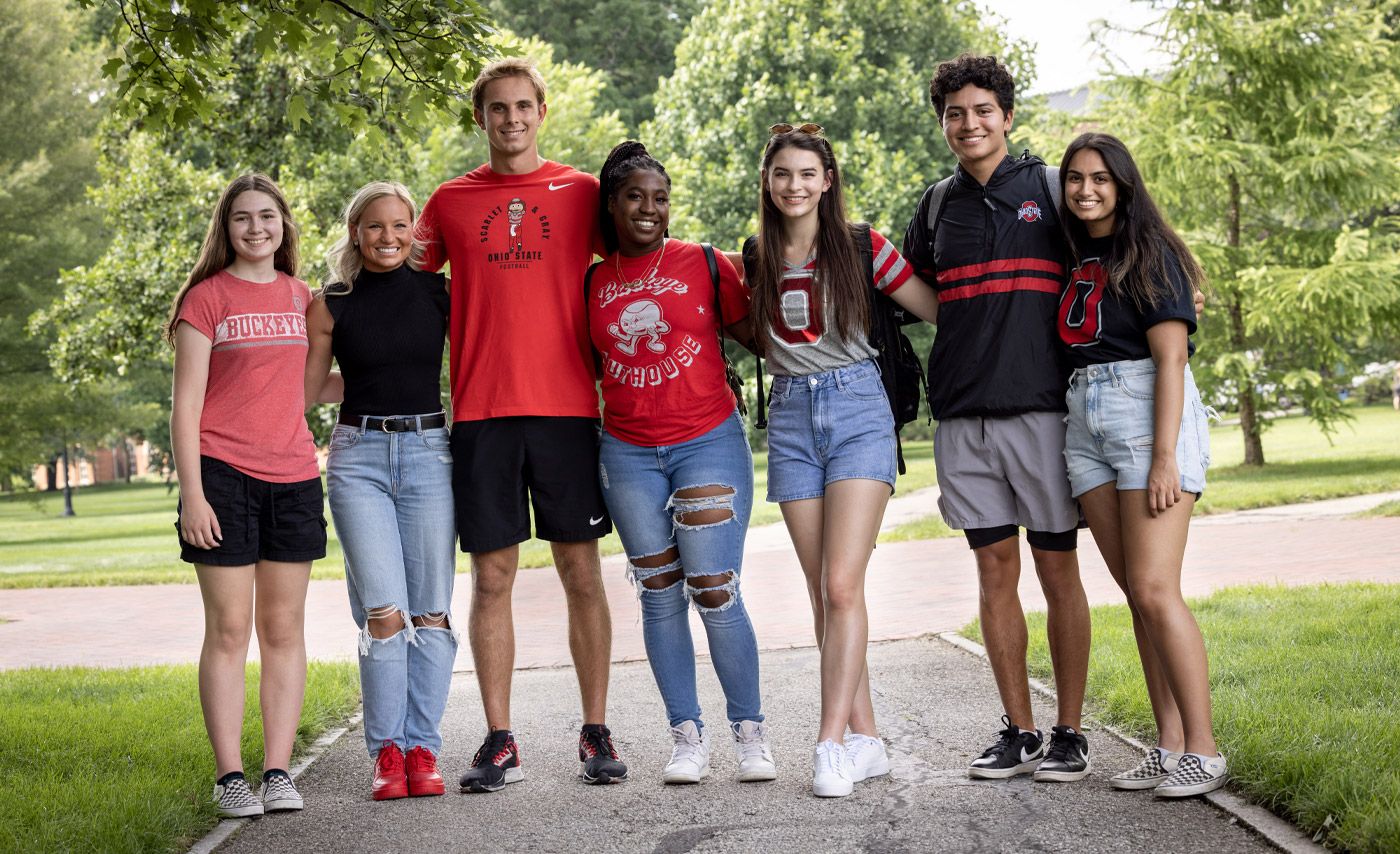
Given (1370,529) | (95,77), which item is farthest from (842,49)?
(1370,529)

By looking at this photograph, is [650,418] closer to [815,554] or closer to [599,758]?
[815,554]

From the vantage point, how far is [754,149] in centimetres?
2830

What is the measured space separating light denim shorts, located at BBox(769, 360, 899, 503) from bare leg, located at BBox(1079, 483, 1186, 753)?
70 cm

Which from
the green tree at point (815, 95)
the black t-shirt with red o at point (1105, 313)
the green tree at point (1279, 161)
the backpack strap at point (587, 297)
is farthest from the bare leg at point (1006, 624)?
the green tree at point (815, 95)

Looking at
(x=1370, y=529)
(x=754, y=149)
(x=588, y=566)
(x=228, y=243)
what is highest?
(x=754, y=149)

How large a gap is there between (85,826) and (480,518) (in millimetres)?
1624

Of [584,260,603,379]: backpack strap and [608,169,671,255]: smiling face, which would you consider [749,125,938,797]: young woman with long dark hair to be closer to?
[608,169,671,255]: smiling face

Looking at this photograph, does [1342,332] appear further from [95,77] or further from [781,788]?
[95,77]

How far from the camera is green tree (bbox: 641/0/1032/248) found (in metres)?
27.4

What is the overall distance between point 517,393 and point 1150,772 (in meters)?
2.51

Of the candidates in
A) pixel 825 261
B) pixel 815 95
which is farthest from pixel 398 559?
pixel 815 95

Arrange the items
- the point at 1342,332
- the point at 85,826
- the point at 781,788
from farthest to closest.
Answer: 1. the point at 1342,332
2. the point at 781,788
3. the point at 85,826

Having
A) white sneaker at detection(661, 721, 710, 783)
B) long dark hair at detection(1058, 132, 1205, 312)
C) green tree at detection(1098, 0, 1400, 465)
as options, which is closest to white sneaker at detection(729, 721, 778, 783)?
white sneaker at detection(661, 721, 710, 783)

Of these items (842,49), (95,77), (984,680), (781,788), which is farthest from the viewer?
(95,77)
